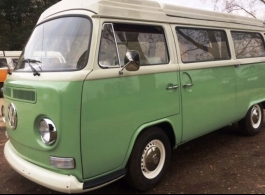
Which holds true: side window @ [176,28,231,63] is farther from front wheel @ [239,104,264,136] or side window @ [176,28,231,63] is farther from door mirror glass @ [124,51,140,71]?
front wheel @ [239,104,264,136]

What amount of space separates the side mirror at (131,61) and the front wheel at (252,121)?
345 cm

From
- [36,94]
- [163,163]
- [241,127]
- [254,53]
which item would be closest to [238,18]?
[254,53]

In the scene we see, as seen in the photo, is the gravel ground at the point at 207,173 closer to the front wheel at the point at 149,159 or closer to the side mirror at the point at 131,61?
the front wheel at the point at 149,159

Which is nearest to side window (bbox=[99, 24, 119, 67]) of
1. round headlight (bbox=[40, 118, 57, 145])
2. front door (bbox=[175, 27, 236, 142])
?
round headlight (bbox=[40, 118, 57, 145])

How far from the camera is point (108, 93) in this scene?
294 cm

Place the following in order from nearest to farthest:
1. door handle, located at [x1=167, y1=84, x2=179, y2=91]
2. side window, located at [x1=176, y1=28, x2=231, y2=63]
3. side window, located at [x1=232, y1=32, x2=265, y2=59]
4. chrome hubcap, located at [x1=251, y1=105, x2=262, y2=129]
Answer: door handle, located at [x1=167, y1=84, x2=179, y2=91] < side window, located at [x1=176, y1=28, x2=231, y2=63] < side window, located at [x1=232, y1=32, x2=265, y2=59] < chrome hubcap, located at [x1=251, y1=105, x2=262, y2=129]

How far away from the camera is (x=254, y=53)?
575cm

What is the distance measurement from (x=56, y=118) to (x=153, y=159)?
4.80 ft

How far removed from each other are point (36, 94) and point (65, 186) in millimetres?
1010

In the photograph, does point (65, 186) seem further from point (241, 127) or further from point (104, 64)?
point (241, 127)

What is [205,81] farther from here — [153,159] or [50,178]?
[50,178]

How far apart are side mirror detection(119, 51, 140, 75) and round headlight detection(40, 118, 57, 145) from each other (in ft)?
3.10

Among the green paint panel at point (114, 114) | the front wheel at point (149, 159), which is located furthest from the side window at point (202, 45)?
the front wheel at point (149, 159)

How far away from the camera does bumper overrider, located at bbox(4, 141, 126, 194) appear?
269 cm
